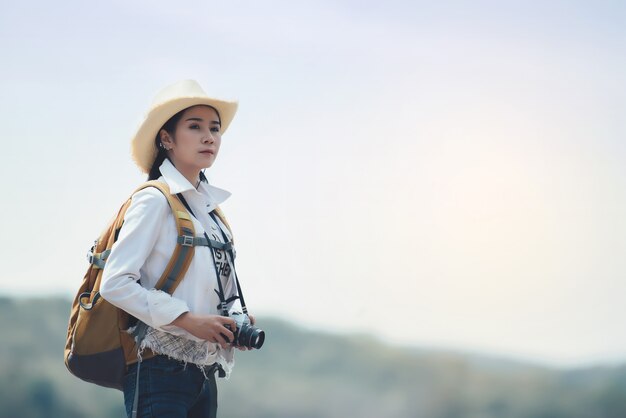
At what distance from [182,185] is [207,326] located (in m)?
0.39

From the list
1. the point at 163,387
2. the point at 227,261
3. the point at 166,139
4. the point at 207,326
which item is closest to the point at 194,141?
the point at 166,139

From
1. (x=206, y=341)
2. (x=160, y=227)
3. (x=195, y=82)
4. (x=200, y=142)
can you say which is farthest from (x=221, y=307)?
(x=195, y=82)

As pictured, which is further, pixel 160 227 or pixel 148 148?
pixel 148 148

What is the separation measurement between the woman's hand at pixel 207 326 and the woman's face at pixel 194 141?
0.44 metres

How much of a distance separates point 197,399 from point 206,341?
0.54 feet

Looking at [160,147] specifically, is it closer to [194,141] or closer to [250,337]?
[194,141]

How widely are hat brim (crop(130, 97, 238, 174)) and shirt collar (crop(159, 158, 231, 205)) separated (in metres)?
0.08

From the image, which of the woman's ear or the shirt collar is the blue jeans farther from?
the woman's ear

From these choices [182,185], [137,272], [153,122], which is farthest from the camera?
[153,122]

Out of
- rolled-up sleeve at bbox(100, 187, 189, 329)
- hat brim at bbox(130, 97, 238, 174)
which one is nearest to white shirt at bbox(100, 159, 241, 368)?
rolled-up sleeve at bbox(100, 187, 189, 329)

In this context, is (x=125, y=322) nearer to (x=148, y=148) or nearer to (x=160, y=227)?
(x=160, y=227)

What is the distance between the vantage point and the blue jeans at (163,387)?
2500mm

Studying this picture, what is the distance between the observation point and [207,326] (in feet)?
8.14

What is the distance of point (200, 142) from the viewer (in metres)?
2.71
